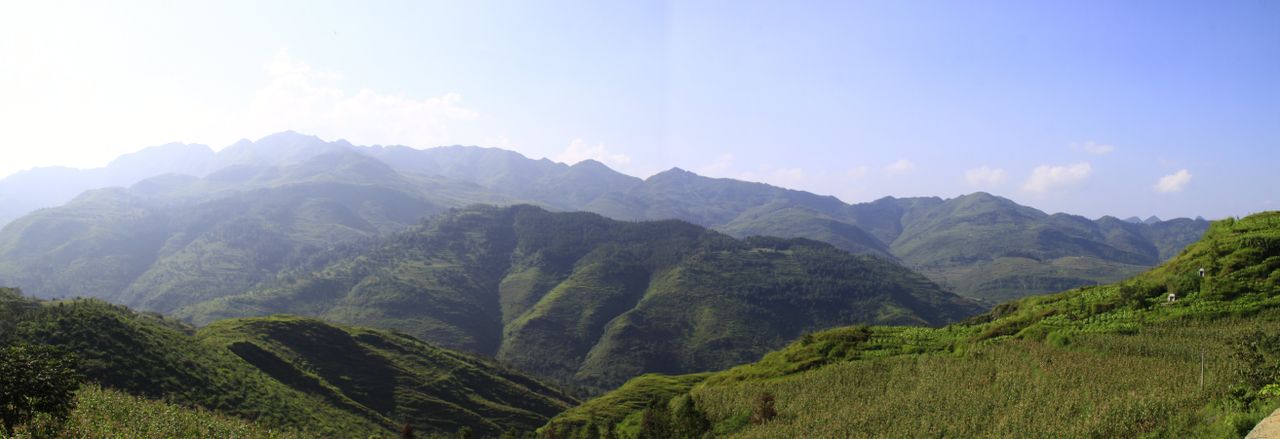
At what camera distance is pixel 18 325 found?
9425 cm

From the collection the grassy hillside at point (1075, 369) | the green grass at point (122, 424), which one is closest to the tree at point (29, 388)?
the green grass at point (122, 424)

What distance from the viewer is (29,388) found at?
3900 cm

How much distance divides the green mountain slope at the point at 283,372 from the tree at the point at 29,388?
2110 inches

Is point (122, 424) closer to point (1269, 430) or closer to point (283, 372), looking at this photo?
point (1269, 430)

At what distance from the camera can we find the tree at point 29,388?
38.4 m

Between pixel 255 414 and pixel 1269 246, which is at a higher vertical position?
pixel 1269 246

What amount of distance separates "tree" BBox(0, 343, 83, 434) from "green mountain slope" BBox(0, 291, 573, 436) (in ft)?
176

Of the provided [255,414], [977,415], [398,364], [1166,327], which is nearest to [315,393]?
[255,414]

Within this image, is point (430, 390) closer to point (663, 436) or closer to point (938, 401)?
point (663, 436)

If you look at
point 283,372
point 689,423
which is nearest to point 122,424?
point 689,423

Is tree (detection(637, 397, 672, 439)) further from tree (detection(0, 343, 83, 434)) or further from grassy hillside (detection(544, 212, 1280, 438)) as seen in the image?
tree (detection(0, 343, 83, 434))

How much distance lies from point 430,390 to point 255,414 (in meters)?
77.4

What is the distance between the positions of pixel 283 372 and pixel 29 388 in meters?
109

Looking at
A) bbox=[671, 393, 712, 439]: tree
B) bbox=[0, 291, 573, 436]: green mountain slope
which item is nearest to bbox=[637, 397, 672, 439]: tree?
bbox=[671, 393, 712, 439]: tree
